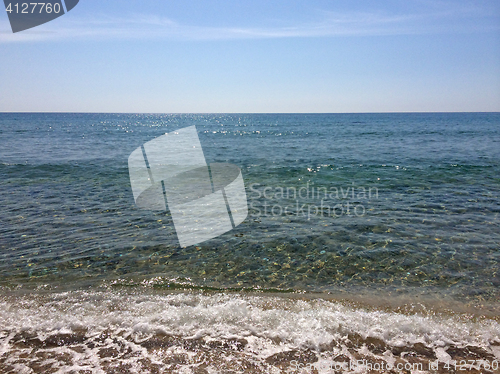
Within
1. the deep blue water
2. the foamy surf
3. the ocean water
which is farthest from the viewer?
the deep blue water

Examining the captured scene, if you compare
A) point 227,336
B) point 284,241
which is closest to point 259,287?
point 227,336

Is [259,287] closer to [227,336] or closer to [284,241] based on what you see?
[227,336]

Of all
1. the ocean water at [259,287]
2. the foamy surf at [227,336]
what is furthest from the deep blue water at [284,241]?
the foamy surf at [227,336]

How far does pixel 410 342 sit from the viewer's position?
4520mm

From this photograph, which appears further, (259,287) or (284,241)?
(284,241)

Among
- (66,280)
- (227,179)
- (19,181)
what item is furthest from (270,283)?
(19,181)

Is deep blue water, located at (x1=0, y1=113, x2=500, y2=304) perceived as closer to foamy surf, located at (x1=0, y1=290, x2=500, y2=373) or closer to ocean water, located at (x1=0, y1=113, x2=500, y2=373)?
ocean water, located at (x1=0, y1=113, x2=500, y2=373)

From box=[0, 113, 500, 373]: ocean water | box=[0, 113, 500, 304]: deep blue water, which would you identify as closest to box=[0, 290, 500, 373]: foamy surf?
box=[0, 113, 500, 373]: ocean water

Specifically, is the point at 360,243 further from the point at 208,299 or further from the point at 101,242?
the point at 101,242

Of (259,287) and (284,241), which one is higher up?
(284,241)

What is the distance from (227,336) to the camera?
4621mm

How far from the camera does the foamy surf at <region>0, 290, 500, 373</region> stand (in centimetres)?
405

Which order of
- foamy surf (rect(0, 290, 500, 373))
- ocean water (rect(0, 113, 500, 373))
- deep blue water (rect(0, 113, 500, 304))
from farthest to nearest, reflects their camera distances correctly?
1. deep blue water (rect(0, 113, 500, 304))
2. ocean water (rect(0, 113, 500, 373))
3. foamy surf (rect(0, 290, 500, 373))

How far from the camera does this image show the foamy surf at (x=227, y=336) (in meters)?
4.05
